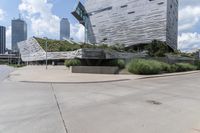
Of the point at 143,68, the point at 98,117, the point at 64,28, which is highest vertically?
the point at 64,28

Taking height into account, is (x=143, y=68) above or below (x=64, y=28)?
below

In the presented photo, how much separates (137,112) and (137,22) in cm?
7410

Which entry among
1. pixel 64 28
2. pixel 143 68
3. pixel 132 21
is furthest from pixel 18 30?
pixel 143 68

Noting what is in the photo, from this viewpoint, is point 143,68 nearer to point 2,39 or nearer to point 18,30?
point 18,30

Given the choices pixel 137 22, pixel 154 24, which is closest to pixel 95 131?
pixel 154 24

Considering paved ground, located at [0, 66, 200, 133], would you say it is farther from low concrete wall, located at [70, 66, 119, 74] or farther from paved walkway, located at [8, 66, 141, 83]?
low concrete wall, located at [70, 66, 119, 74]

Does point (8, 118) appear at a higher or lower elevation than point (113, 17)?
lower

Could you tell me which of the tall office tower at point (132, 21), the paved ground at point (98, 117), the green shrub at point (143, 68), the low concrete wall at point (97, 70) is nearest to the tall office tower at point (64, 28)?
the tall office tower at point (132, 21)

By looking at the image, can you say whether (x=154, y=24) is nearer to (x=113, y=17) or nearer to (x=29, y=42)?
(x=113, y=17)

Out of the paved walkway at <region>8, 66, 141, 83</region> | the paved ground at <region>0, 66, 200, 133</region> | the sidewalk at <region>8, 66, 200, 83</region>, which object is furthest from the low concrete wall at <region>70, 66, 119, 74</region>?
the paved ground at <region>0, 66, 200, 133</region>

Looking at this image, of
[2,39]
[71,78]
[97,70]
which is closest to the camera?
[71,78]

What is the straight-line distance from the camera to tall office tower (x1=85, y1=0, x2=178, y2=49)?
7238cm

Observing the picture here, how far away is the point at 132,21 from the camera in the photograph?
263ft

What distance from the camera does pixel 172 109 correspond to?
7.91 metres
